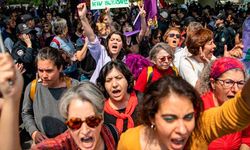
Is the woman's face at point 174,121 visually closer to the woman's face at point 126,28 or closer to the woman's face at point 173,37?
the woman's face at point 173,37

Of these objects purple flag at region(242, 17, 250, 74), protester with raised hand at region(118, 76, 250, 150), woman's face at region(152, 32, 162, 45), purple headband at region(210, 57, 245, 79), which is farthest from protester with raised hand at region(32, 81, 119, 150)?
woman's face at region(152, 32, 162, 45)

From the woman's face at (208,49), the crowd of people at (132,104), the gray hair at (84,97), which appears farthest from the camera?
the woman's face at (208,49)

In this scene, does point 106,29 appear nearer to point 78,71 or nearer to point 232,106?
point 78,71

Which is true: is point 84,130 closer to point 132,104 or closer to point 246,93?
point 246,93

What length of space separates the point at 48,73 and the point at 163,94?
1526mm

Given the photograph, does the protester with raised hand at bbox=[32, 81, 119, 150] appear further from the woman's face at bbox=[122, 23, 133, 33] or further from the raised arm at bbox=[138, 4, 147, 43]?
the woman's face at bbox=[122, 23, 133, 33]

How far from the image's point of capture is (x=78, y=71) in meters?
5.49

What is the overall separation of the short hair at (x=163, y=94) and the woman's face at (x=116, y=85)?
3.36ft

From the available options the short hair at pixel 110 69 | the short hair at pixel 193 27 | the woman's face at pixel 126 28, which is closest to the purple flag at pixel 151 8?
the woman's face at pixel 126 28

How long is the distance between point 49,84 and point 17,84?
1.88 metres

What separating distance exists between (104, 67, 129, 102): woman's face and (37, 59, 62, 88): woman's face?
42 centimetres

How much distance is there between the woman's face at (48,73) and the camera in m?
3.54

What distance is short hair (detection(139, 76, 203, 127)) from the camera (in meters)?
2.26

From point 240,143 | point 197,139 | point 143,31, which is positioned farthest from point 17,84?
point 143,31
